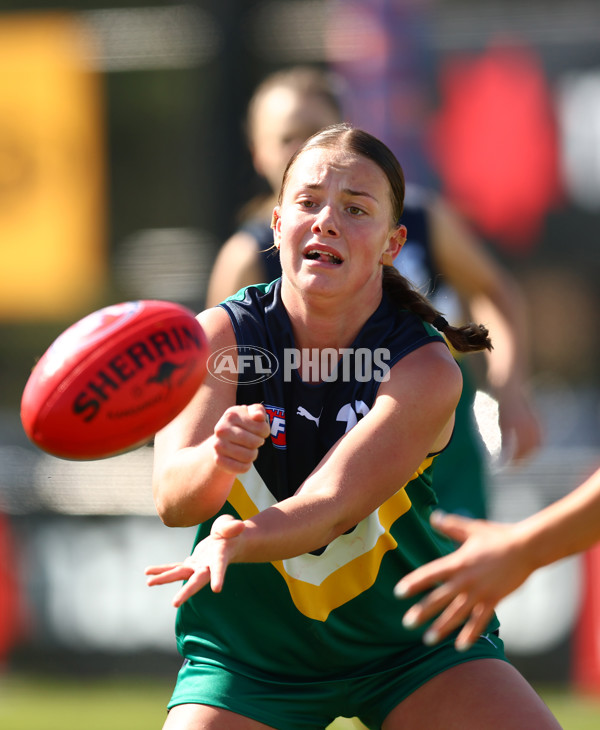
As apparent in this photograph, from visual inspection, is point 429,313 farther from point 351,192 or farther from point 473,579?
point 473,579

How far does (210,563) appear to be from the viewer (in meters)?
2.55

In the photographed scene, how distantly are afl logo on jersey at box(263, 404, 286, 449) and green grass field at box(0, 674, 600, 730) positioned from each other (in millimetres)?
3413

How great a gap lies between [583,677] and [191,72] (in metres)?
5.16

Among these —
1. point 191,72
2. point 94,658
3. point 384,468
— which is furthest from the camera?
point 191,72

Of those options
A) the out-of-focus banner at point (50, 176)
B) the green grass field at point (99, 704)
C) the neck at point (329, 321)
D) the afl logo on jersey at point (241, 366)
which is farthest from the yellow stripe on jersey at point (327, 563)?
the out-of-focus banner at point (50, 176)

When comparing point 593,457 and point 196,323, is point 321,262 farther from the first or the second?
point 593,457

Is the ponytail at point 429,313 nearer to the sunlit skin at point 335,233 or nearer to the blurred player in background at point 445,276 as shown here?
the sunlit skin at point 335,233

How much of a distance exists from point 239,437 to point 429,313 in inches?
31.7

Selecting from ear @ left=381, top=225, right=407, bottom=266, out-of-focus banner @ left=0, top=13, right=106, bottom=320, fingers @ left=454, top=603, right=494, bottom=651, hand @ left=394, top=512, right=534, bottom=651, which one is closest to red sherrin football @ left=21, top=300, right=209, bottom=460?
ear @ left=381, top=225, right=407, bottom=266

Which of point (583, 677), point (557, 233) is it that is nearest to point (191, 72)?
point (557, 233)

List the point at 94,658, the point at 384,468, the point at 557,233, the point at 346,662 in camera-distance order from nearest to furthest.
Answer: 1. the point at 384,468
2. the point at 346,662
3. the point at 94,658
4. the point at 557,233

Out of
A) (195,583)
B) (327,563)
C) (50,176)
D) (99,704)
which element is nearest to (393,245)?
(327,563)

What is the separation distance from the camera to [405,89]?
8.69 m

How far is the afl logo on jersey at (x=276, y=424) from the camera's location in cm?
306
